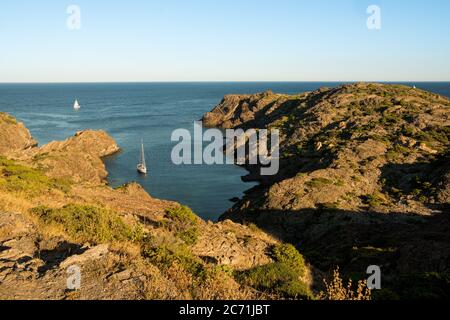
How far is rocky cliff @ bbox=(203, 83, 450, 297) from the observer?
2936cm

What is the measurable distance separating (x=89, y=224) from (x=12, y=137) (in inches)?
3768

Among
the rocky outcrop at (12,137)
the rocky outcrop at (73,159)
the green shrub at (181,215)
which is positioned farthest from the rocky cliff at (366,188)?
the rocky outcrop at (12,137)

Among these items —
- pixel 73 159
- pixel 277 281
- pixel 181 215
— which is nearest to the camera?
pixel 277 281

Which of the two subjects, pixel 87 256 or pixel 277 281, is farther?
pixel 277 281

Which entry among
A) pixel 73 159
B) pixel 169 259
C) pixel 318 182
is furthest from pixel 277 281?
pixel 73 159

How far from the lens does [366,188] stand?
180 feet

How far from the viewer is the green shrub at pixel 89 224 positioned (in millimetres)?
15789

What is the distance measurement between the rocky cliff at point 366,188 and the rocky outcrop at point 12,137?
60144mm

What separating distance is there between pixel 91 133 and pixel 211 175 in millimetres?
38162

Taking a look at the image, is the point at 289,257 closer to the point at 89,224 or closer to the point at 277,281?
the point at 277,281

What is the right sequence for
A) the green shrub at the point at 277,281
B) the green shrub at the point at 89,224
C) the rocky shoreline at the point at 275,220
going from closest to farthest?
the rocky shoreline at the point at 275,220 → the green shrub at the point at 277,281 → the green shrub at the point at 89,224

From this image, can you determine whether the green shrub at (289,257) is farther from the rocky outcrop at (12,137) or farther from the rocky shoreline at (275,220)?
the rocky outcrop at (12,137)
